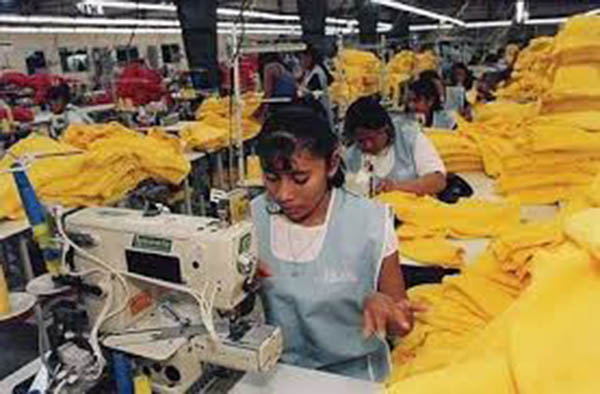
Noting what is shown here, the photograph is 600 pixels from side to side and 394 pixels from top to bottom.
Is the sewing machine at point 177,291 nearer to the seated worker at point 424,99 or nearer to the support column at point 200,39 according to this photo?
the seated worker at point 424,99

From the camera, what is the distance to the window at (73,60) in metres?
14.3

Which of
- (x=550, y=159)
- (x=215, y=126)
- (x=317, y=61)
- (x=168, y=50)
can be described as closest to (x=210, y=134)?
(x=215, y=126)

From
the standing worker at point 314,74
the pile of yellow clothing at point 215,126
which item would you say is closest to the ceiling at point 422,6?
the standing worker at point 314,74

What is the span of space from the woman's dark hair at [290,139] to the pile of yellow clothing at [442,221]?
2.73ft

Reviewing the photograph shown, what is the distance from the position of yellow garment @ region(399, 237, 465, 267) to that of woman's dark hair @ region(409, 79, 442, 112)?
2140 mm

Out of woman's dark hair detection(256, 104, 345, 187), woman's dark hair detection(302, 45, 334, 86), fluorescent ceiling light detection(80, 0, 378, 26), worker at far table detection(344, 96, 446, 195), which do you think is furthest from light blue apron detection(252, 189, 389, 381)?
woman's dark hair detection(302, 45, 334, 86)

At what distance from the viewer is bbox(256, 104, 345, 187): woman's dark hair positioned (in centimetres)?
148

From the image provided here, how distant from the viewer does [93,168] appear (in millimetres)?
2877

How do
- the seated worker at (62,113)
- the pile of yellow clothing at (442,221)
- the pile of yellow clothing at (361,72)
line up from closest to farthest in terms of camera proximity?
the pile of yellow clothing at (442,221)
the seated worker at (62,113)
the pile of yellow clothing at (361,72)

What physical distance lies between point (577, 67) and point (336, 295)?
1.77m

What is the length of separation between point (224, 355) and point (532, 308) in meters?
0.75

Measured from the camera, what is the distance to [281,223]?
5.32ft

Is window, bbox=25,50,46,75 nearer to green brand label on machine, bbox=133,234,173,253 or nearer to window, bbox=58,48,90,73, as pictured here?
window, bbox=58,48,90,73

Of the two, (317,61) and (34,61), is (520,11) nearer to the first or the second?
(34,61)
